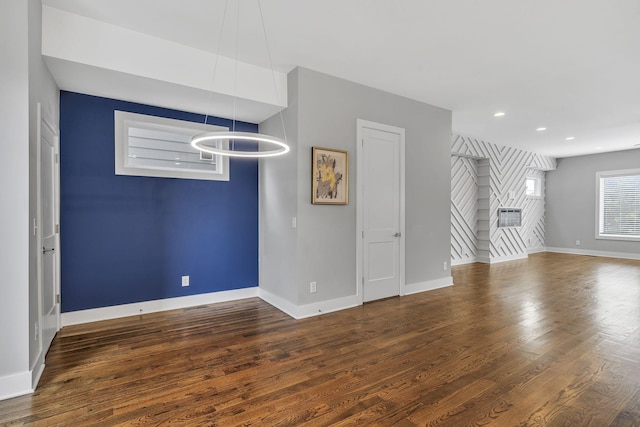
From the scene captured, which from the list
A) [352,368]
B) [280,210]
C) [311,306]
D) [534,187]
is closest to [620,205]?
[534,187]

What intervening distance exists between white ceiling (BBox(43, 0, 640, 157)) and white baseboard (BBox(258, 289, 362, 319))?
280cm

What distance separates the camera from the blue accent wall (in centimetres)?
343

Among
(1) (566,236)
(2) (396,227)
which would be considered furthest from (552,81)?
(1) (566,236)

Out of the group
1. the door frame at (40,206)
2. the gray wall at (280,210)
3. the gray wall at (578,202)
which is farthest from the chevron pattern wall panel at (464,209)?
the door frame at (40,206)

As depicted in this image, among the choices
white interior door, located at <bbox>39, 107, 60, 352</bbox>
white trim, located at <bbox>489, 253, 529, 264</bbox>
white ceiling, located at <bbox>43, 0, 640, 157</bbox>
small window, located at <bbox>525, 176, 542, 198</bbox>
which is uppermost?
white ceiling, located at <bbox>43, 0, 640, 157</bbox>

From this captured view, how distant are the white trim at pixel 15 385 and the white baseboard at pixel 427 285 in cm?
411

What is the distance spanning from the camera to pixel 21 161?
2145mm

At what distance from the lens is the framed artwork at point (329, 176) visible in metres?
3.73

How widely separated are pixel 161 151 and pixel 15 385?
2694mm

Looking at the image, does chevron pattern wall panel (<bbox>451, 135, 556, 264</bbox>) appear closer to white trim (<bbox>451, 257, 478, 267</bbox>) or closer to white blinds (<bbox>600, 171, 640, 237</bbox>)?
white trim (<bbox>451, 257, 478, 267</bbox>)

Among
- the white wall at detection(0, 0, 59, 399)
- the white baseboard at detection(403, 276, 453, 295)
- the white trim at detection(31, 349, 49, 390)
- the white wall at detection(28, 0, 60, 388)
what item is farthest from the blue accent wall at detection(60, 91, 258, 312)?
the white baseboard at detection(403, 276, 453, 295)

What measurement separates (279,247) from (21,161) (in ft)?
8.37

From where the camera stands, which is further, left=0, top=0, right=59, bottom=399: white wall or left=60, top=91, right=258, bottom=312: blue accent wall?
left=60, top=91, right=258, bottom=312: blue accent wall

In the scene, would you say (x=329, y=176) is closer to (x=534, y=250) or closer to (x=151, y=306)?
(x=151, y=306)
